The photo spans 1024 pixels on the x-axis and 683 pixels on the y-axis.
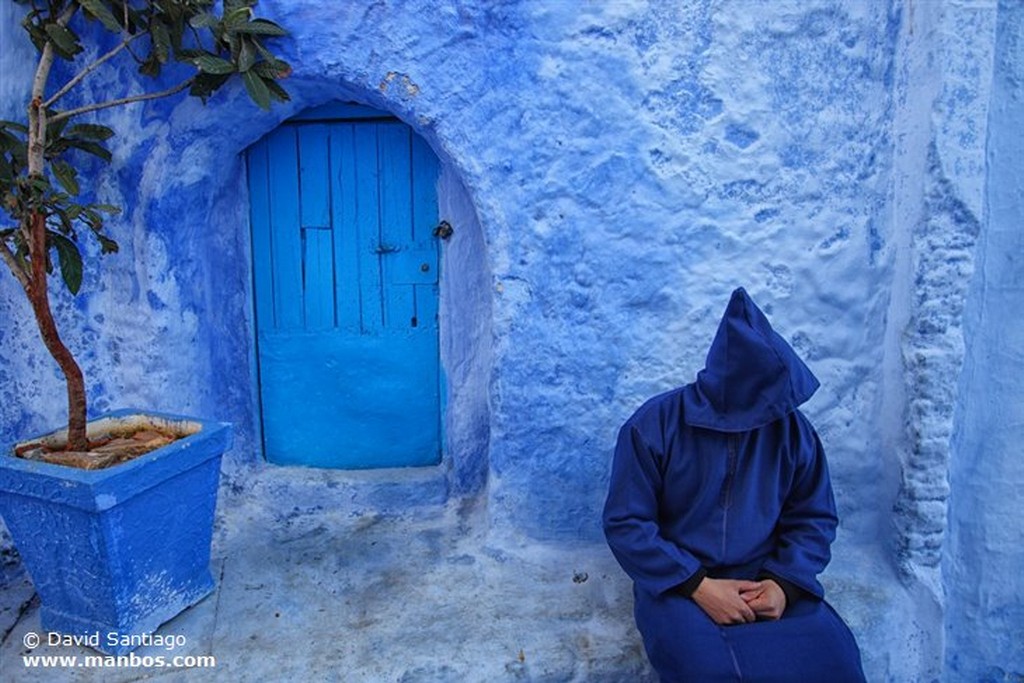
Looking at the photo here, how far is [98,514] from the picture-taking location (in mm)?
2150

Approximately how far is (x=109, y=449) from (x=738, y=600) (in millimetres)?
1850

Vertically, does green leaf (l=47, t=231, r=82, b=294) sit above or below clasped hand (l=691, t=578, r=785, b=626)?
above

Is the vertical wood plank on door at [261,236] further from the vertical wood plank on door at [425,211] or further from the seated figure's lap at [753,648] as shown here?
the seated figure's lap at [753,648]

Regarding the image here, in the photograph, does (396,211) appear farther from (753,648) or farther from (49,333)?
(753,648)

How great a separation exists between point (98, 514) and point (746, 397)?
1746mm

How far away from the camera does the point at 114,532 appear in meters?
2.20

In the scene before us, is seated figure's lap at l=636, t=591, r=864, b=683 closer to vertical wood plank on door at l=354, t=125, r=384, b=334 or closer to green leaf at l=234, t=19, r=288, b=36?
vertical wood plank on door at l=354, t=125, r=384, b=334

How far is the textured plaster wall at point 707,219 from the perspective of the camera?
250 centimetres

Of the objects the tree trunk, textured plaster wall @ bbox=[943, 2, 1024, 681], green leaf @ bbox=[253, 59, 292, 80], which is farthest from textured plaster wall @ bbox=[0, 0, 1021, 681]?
the tree trunk

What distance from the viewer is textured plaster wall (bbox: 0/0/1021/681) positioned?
8.21 feet

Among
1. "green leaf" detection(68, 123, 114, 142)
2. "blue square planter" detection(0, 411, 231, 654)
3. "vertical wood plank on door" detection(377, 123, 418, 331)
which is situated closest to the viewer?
"blue square planter" detection(0, 411, 231, 654)

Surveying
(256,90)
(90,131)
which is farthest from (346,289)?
(90,131)

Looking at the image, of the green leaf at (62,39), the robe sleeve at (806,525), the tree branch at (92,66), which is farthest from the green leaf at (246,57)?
the robe sleeve at (806,525)

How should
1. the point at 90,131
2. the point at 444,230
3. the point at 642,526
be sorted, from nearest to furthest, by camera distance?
the point at 642,526, the point at 90,131, the point at 444,230
